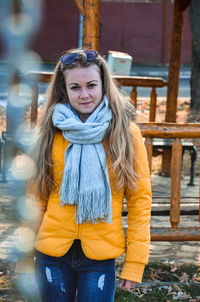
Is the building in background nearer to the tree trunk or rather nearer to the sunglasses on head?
the tree trunk

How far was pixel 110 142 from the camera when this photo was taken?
7.64ft

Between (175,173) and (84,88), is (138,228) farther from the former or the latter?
(175,173)

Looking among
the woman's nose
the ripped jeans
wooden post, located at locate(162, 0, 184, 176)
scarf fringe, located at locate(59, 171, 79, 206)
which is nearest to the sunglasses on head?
the woman's nose

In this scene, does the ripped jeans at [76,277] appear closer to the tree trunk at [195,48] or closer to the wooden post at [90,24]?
the wooden post at [90,24]

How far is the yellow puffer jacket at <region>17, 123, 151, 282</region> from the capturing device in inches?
89.8

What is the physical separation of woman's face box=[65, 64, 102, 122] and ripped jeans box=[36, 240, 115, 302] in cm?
64

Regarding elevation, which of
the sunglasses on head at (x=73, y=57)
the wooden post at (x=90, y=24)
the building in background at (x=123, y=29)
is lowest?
the sunglasses on head at (x=73, y=57)

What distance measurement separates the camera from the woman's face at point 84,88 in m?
2.34

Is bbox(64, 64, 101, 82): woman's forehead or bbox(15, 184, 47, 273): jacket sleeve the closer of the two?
bbox(64, 64, 101, 82): woman's forehead

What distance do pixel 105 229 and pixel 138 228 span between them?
16 centimetres

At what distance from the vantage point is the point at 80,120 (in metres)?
2.38

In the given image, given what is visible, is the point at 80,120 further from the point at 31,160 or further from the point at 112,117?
the point at 31,160

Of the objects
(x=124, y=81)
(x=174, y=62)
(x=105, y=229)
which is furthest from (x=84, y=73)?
(x=174, y=62)

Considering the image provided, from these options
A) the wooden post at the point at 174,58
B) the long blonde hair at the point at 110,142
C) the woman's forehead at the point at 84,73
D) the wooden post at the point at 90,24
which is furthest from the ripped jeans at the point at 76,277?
the wooden post at the point at 174,58
